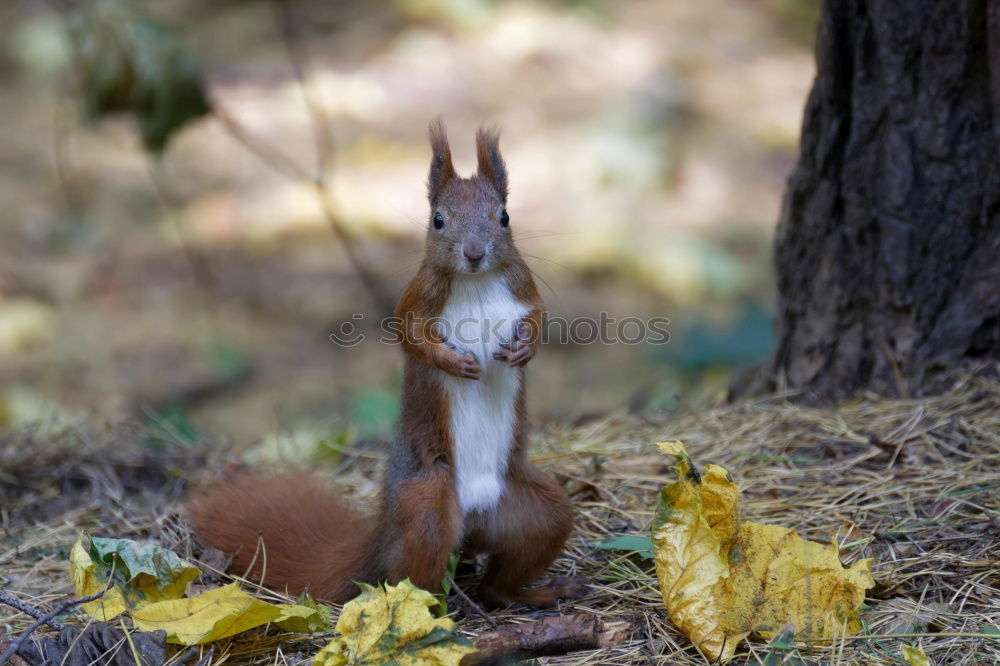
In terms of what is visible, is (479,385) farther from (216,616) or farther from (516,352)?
(216,616)

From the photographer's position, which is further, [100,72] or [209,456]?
[100,72]

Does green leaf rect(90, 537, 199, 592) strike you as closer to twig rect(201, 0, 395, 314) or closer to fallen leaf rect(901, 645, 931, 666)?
fallen leaf rect(901, 645, 931, 666)

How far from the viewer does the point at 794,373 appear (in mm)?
2857

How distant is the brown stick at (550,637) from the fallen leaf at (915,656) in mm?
458

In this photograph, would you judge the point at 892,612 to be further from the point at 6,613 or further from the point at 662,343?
the point at 662,343

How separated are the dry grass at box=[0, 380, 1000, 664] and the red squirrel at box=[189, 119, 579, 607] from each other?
0.50 feet

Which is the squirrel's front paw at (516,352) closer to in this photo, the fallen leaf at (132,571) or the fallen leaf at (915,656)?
the fallen leaf at (132,571)

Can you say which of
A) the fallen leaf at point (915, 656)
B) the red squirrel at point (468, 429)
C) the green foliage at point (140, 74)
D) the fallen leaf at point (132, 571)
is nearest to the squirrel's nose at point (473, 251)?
the red squirrel at point (468, 429)

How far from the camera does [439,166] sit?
2.14 m

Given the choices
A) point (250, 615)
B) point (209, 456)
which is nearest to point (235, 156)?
point (209, 456)

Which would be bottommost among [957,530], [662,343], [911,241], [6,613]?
[662,343]

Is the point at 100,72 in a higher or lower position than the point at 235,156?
higher

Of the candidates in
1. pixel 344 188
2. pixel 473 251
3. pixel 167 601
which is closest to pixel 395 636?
pixel 167 601

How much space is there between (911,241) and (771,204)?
3.51 m
